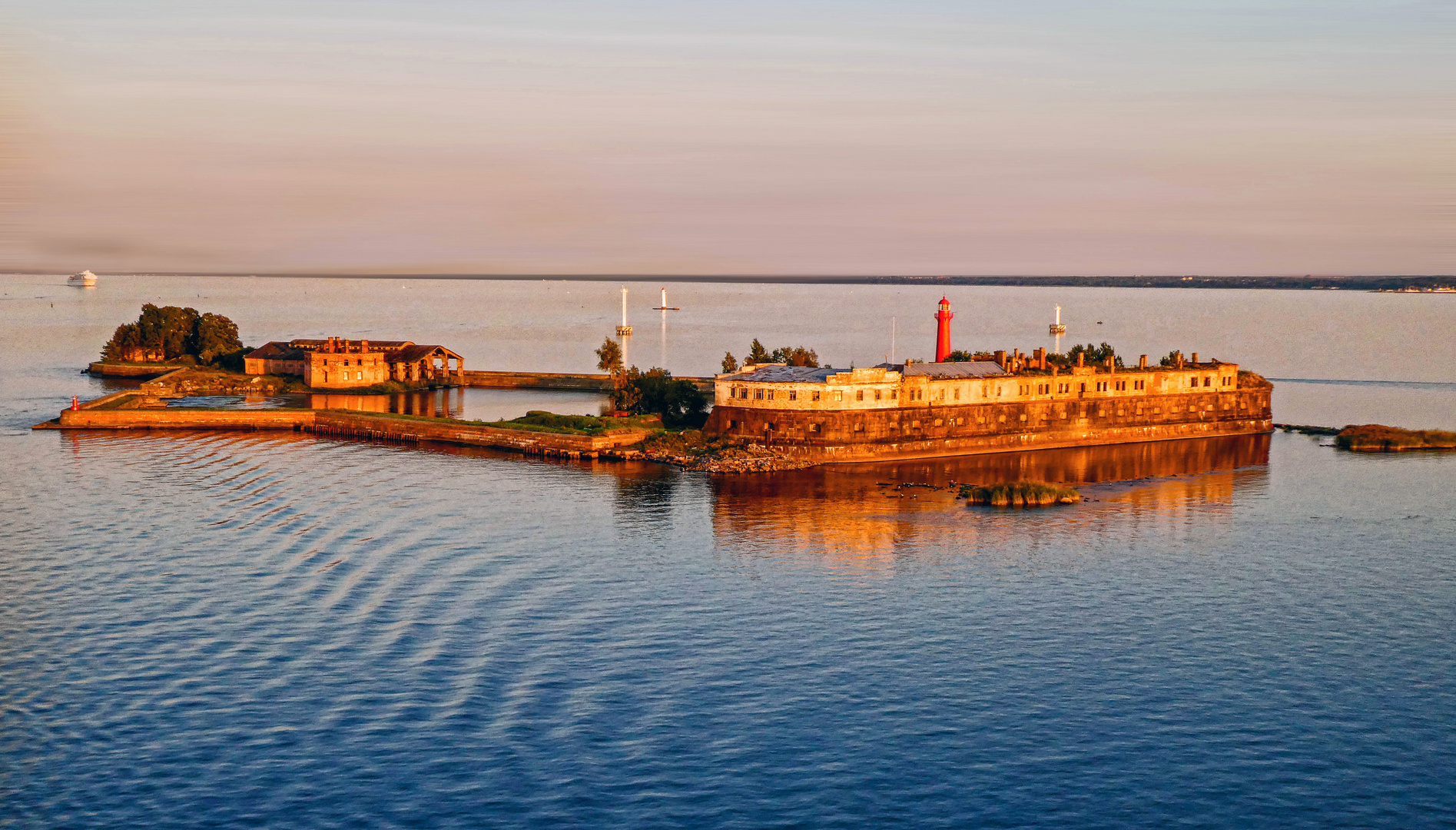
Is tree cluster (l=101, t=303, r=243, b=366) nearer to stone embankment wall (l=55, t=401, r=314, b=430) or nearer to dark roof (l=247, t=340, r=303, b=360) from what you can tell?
dark roof (l=247, t=340, r=303, b=360)

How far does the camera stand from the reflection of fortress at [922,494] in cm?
6900

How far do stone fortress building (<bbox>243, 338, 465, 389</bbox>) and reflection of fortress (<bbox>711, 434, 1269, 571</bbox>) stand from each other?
2415 inches

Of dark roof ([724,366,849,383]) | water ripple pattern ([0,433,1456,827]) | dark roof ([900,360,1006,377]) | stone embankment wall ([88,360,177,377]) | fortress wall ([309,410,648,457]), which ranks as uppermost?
dark roof ([900,360,1006,377])

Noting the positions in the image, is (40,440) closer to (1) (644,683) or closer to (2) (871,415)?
(2) (871,415)

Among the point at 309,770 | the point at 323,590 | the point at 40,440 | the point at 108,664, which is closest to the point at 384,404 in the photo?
the point at 40,440

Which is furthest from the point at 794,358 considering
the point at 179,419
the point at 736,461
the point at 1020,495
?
the point at 179,419

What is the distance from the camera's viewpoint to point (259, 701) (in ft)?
143

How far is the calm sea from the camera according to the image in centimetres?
3769

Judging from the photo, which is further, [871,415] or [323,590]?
[871,415]

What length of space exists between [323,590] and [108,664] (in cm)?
1072

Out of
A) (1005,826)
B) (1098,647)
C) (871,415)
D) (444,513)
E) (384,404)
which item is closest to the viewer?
(1005,826)

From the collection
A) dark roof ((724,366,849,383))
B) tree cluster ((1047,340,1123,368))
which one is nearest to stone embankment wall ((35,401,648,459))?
dark roof ((724,366,849,383))

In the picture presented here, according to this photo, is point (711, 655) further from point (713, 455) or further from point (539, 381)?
point (539, 381)

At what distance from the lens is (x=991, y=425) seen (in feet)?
334
